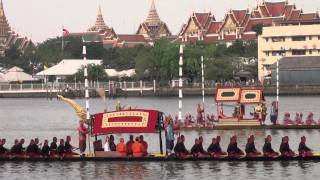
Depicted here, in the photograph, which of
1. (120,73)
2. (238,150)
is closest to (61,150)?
(238,150)

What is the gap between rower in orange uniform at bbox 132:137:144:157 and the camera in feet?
140

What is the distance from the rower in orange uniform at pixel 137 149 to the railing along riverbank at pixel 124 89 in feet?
272

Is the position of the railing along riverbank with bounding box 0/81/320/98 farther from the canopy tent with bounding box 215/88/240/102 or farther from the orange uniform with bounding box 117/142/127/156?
the orange uniform with bounding box 117/142/127/156

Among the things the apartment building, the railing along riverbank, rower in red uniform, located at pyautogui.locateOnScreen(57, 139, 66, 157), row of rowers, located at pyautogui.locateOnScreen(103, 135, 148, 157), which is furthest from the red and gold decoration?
the apartment building

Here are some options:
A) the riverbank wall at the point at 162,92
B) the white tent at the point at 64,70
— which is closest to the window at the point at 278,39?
the riverbank wall at the point at 162,92

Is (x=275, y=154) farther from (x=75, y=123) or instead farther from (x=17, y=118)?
(x=17, y=118)

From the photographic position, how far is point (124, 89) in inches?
5448

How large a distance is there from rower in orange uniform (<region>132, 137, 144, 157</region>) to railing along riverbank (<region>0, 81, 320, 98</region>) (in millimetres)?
82832

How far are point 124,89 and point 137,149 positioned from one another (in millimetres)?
95586

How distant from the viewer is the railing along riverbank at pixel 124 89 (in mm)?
129250

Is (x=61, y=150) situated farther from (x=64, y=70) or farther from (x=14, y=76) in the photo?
(x=14, y=76)

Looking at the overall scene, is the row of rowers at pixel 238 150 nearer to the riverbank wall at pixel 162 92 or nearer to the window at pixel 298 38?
the riverbank wall at pixel 162 92

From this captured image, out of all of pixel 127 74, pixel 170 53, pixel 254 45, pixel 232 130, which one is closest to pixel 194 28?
pixel 254 45

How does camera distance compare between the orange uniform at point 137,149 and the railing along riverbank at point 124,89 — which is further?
the railing along riverbank at point 124,89
